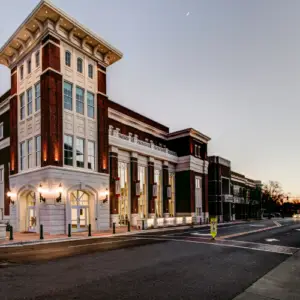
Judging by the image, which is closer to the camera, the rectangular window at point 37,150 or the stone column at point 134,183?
the rectangular window at point 37,150

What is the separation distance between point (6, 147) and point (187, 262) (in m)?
29.0

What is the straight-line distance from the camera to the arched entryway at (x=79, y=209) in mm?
27625

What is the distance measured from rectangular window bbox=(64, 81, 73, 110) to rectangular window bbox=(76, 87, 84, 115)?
74 centimetres

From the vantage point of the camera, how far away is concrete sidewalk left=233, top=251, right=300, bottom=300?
6.77 meters

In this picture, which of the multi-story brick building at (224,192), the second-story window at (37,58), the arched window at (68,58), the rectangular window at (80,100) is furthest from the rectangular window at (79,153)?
the multi-story brick building at (224,192)

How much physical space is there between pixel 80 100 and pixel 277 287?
985 inches

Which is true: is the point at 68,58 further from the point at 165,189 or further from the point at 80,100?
the point at 165,189

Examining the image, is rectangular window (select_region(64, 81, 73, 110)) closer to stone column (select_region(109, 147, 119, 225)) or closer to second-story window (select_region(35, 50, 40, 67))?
second-story window (select_region(35, 50, 40, 67))

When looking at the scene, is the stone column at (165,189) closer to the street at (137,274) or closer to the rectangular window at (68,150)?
the rectangular window at (68,150)

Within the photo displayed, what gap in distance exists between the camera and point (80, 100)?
1161 inches

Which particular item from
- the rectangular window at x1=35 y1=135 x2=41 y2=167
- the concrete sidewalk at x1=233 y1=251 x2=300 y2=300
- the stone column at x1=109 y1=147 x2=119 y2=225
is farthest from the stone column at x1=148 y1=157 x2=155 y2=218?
the concrete sidewalk at x1=233 y1=251 x2=300 y2=300

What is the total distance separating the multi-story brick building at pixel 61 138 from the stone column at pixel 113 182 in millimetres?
99

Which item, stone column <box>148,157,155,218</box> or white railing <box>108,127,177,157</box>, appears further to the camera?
stone column <box>148,157,155,218</box>

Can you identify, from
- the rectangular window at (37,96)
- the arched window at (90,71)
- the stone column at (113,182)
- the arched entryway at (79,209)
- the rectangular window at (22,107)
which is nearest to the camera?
the arched entryway at (79,209)
